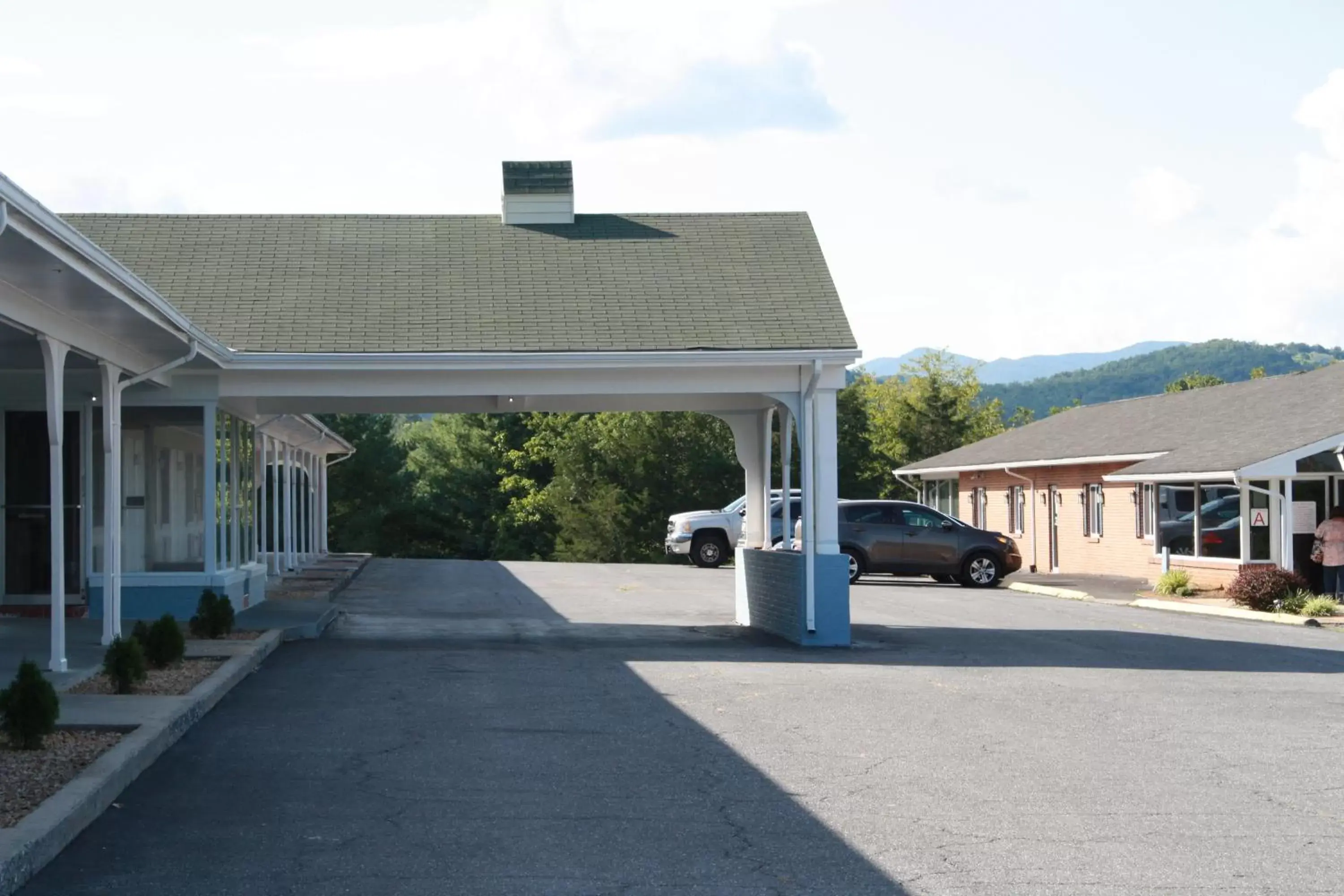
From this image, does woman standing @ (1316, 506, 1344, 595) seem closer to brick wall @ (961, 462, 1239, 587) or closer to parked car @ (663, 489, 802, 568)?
brick wall @ (961, 462, 1239, 587)

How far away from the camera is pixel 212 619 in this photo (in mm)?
16203

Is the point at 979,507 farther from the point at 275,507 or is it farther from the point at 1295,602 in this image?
the point at 275,507

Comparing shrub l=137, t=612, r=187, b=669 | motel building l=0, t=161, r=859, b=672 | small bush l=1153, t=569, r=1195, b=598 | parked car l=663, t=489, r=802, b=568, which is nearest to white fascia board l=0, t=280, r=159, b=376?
motel building l=0, t=161, r=859, b=672

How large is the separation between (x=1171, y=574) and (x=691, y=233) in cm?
1165

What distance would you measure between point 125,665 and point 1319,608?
1773cm

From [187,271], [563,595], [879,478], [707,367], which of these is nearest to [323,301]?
[187,271]

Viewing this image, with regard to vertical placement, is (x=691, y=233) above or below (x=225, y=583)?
above

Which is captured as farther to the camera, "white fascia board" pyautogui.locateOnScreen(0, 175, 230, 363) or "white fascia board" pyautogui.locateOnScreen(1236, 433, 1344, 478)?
"white fascia board" pyautogui.locateOnScreen(1236, 433, 1344, 478)

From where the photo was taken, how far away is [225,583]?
18.7 metres

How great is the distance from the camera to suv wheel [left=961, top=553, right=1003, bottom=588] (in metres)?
31.5

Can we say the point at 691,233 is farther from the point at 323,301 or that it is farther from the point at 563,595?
the point at 563,595

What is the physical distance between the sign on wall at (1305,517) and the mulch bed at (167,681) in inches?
741

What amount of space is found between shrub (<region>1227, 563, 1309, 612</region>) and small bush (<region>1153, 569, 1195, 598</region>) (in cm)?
302

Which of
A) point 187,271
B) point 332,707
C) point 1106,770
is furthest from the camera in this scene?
point 187,271
